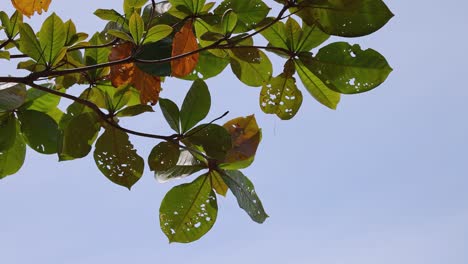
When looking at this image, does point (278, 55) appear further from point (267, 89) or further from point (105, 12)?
point (105, 12)

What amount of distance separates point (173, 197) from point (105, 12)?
0.38m

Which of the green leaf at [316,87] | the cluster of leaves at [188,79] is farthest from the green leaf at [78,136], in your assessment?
the green leaf at [316,87]

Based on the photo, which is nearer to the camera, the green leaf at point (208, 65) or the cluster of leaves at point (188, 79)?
the cluster of leaves at point (188, 79)

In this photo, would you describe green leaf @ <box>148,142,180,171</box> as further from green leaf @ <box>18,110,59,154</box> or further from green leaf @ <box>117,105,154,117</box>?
green leaf @ <box>18,110,59,154</box>

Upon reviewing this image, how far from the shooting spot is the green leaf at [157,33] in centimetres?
101

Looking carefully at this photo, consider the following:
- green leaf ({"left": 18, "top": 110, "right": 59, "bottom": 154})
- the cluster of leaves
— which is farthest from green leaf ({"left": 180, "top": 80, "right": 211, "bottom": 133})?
green leaf ({"left": 18, "top": 110, "right": 59, "bottom": 154})

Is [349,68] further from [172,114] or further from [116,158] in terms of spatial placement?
[116,158]

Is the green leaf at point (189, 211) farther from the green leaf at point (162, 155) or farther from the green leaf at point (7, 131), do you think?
the green leaf at point (7, 131)

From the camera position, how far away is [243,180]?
121 centimetres

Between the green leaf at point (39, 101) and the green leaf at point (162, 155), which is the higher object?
the green leaf at point (39, 101)

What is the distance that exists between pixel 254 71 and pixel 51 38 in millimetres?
405

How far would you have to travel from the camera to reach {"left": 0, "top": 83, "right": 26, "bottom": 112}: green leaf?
3.22 feet

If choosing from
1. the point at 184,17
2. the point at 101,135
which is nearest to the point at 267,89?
the point at 184,17

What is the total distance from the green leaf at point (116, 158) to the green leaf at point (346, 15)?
1.14 ft
